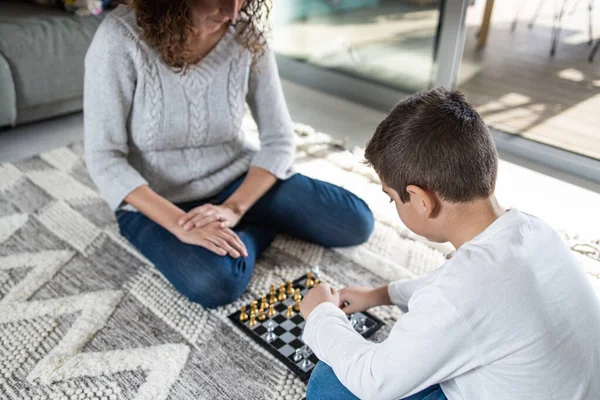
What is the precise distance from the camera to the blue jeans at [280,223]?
1527 millimetres

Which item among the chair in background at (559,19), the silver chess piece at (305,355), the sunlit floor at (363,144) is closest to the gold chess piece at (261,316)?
the silver chess piece at (305,355)

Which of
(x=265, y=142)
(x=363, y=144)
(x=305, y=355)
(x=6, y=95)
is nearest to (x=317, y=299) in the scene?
(x=305, y=355)

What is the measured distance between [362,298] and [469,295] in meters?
0.48

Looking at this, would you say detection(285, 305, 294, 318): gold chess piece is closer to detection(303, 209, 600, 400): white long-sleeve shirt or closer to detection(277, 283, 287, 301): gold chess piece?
detection(277, 283, 287, 301): gold chess piece

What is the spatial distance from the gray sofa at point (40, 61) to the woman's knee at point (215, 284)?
134 centimetres

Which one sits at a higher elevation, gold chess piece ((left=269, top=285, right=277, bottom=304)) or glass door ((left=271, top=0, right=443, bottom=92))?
glass door ((left=271, top=0, right=443, bottom=92))

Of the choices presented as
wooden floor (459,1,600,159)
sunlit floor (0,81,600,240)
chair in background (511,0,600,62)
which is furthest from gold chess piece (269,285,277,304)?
chair in background (511,0,600,62)

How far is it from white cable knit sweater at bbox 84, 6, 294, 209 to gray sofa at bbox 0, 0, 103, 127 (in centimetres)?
102

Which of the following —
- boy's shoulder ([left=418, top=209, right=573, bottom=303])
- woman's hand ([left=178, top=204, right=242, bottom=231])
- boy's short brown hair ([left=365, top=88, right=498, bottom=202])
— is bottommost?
woman's hand ([left=178, top=204, right=242, bottom=231])

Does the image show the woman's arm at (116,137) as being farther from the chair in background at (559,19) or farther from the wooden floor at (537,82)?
the chair in background at (559,19)

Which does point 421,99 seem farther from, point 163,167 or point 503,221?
point 163,167

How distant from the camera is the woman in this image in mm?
1440

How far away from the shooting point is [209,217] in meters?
1.50

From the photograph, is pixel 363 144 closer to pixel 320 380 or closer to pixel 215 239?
pixel 215 239
